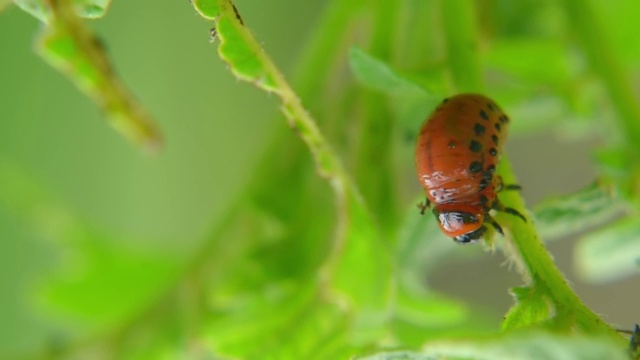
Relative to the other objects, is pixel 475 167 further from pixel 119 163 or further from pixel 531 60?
pixel 119 163

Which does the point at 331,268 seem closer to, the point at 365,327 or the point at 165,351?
the point at 365,327

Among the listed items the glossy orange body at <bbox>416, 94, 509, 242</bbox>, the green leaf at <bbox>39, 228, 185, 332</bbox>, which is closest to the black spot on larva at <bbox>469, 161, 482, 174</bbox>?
the glossy orange body at <bbox>416, 94, 509, 242</bbox>

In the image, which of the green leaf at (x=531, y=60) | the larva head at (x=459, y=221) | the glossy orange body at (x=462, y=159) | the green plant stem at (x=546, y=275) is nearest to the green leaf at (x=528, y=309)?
the green plant stem at (x=546, y=275)

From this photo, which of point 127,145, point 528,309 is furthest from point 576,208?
point 127,145

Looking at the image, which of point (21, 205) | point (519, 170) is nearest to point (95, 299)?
point (21, 205)

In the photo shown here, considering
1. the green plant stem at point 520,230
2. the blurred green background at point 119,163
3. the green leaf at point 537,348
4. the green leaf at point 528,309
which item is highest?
the blurred green background at point 119,163

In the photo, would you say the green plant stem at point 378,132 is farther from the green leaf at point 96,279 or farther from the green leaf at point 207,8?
the green leaf at point 96,279
